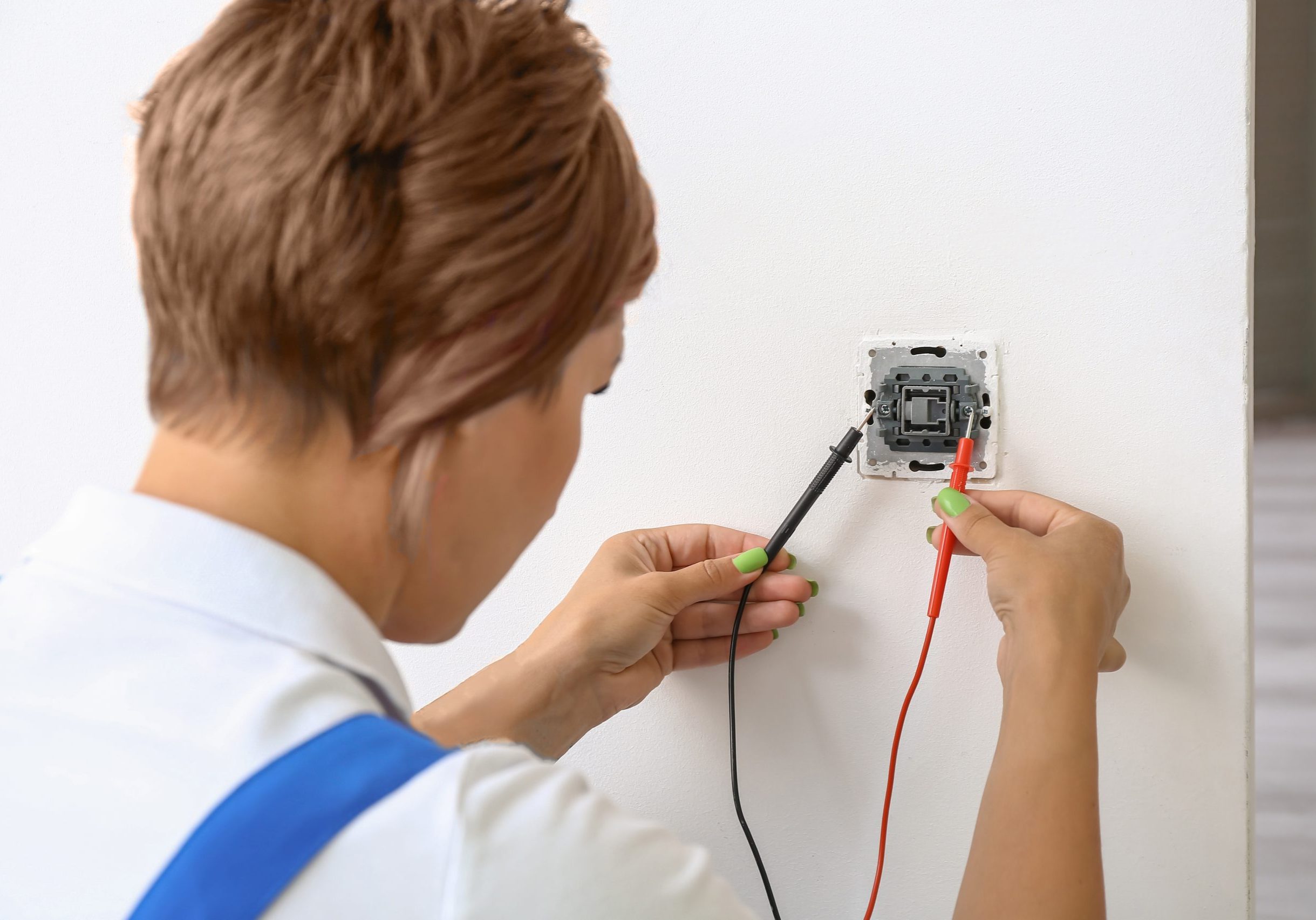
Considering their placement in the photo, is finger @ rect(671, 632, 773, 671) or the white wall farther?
finger @ rect(671, 632, 773, 671)

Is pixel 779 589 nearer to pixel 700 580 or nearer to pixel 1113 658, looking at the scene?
pixel 700 580

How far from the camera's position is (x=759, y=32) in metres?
0.80

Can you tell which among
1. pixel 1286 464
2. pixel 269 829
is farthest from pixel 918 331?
pixel 1286 464

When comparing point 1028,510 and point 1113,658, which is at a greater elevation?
point 1028,510

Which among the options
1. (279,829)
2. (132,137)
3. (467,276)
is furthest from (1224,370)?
(132,137)

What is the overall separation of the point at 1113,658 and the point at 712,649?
12.4 inches

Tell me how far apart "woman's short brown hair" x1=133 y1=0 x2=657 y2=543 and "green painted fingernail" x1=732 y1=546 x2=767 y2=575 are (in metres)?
0.34

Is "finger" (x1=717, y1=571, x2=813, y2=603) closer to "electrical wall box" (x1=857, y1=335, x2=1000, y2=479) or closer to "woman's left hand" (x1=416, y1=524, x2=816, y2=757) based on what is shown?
"woman's left hand" (x1=416, y1=524, x2=816, y2=757)

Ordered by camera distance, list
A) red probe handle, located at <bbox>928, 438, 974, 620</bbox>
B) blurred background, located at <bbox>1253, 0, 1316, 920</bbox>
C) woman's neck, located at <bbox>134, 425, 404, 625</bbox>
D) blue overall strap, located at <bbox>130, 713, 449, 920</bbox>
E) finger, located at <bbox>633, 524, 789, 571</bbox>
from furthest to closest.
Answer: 1. blurred background, located at <bbox>1253, 0, 1316, 920</bbox>
2. finger, located at <bbox>633, 524, 789, 571</bbox>
3. red probe handle, located at <bbox>928, 438, 974, 620</bbox>
4. woman's neck, located at <bbox>134, 425, 404, 625</bbox>
5. blue overall strap, located at <bbox>130, 713, 449, 920</bbox>

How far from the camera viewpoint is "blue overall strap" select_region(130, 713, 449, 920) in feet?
1.12

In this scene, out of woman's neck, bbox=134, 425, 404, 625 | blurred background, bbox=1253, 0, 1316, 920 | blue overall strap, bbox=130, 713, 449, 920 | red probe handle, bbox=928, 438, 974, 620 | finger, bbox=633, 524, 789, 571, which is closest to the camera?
blue overall strap, bbox=130, 713, 449, 920

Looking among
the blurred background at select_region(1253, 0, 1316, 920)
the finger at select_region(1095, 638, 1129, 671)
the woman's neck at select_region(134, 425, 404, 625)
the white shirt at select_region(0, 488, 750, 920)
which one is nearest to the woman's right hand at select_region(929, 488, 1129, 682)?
the finger at select_region(1095, 638, 1129, 671)

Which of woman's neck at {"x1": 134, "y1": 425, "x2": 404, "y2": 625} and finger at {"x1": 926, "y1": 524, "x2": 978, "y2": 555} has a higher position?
woman's neck at {"x1": 134, "y1": 425, "x2": 404, "y2": 625}

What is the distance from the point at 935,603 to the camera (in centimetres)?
72
